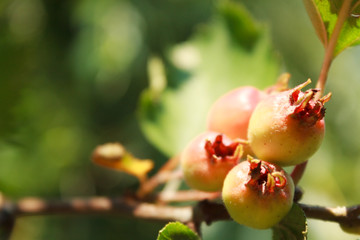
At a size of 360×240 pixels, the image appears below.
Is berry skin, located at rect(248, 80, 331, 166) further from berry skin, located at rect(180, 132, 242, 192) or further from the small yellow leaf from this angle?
the small yellow leaf

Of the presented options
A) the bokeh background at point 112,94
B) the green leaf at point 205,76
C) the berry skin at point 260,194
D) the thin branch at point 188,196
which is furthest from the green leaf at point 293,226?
the bokeh background at point 112,94

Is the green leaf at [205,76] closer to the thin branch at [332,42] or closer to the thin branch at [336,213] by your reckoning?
the thin branch at [332,42]

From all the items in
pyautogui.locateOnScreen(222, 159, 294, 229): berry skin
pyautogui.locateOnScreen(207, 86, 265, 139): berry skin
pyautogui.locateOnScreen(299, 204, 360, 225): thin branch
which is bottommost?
pyautogui.locateOnScreen(299, 204, 360, 225): thin branch

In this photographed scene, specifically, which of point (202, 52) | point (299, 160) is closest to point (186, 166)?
point (299, 160)

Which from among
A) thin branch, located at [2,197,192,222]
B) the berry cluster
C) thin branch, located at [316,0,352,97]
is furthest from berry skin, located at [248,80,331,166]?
thin branch, located at [2,197,192,222]

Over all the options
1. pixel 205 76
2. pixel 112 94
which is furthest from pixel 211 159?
pixel 112 94
